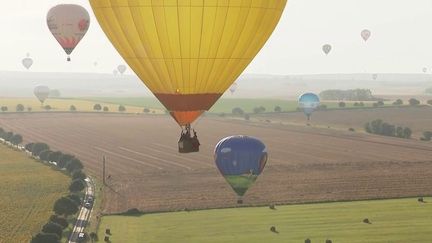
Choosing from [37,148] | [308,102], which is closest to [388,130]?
[308,102]

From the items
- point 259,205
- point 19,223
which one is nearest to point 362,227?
point 259,205

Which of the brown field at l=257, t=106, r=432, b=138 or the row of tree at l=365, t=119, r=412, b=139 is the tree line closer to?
the row of tree at l=365, t=119, r=412, b=139

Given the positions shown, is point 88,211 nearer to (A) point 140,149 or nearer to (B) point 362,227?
(B) point 362,227

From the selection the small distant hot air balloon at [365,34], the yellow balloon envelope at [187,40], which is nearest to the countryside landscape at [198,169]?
the yellow balloon envelope at [187,40]

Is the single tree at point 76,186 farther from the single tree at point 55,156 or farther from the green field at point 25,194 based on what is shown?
the single tree at point 55,156

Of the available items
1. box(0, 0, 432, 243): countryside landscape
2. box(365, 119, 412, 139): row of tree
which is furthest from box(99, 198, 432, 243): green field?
box(365, 119, 412, 139): row of tree

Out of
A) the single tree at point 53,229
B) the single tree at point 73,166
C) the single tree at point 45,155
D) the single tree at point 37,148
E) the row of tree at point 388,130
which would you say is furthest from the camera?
the row of tree at point 388,130

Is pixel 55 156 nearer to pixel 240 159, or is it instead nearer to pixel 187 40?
pixel 240 159
